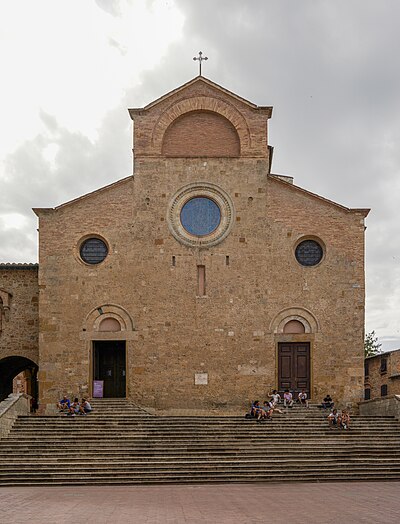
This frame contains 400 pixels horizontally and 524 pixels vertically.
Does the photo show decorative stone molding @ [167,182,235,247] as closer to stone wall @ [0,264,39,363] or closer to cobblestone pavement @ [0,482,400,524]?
stone wall @ [0,264,39,363]

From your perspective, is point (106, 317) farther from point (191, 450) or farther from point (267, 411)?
point (191, 450)

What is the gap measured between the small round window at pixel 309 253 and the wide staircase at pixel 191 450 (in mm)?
6824

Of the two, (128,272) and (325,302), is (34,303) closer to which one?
(128,272)

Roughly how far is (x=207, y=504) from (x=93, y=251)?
16.4 m

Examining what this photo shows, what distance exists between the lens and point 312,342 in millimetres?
28781

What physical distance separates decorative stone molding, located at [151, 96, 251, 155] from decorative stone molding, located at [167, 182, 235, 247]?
232 centimetres

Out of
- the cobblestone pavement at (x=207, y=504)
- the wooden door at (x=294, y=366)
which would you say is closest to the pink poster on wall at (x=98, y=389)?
the wooden door at (x=294, y=366)

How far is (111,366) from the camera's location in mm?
29812

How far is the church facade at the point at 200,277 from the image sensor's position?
28.6 m

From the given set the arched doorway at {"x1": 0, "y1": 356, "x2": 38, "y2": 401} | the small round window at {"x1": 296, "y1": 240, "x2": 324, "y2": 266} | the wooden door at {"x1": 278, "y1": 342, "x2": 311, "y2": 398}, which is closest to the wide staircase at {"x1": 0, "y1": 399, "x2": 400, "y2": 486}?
the wooden door at {"x1": 278, "y1": 342, "x2": 311, "y2": 398}

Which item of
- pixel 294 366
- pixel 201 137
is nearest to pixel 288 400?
pixel 294 366

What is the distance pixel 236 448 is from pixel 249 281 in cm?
857

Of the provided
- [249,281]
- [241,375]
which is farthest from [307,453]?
[249,281]

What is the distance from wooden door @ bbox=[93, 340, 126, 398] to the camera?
29.4 metres
